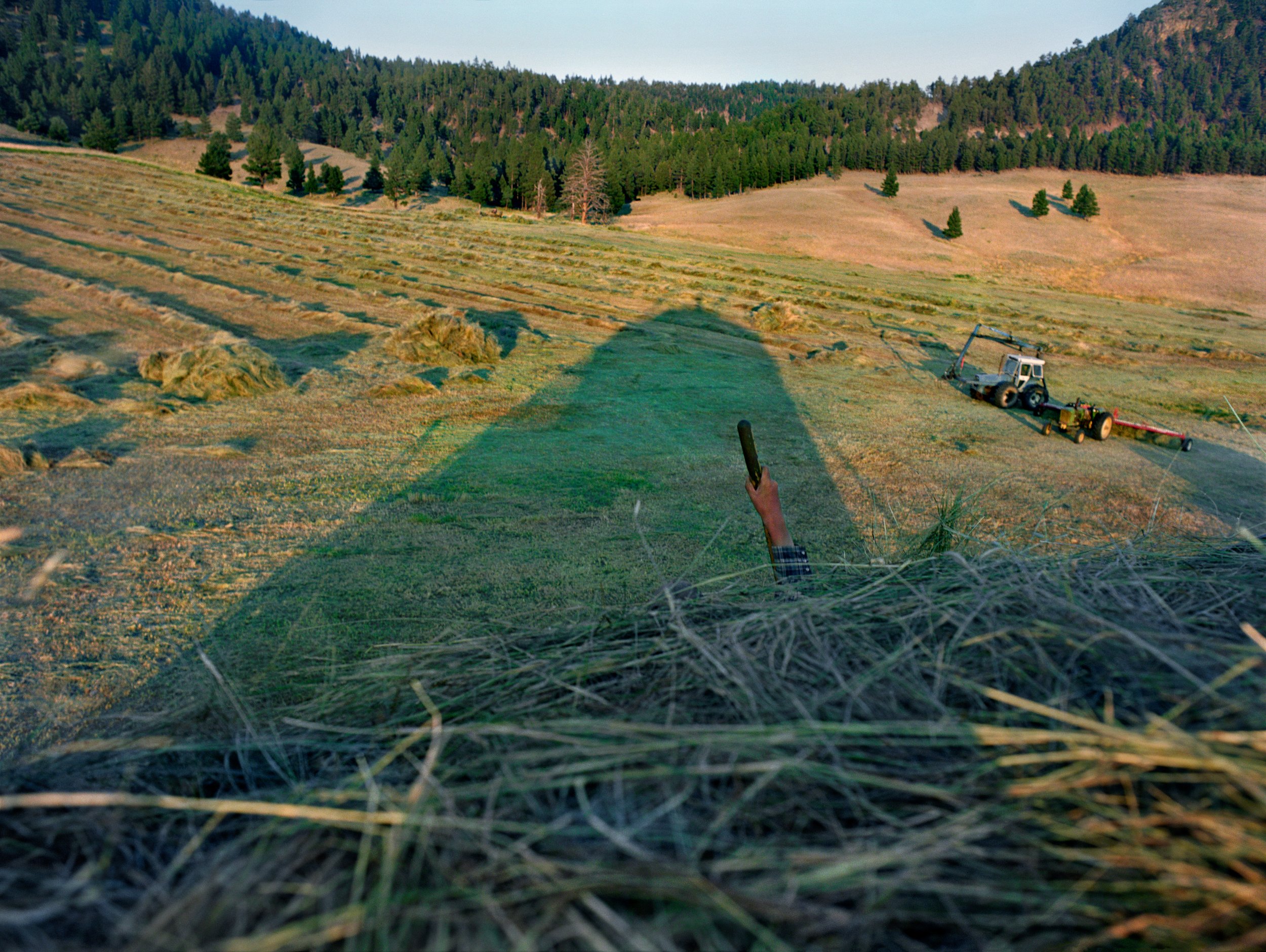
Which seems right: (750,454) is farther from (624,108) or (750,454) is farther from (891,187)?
(624,108)

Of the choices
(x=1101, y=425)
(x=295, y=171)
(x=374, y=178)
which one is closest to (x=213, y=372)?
(x=1101, y=425)

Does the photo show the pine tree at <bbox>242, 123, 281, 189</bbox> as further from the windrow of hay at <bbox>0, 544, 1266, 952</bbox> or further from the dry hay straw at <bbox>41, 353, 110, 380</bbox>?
the windrow of hay at <bbox>0, 544, 1266, 952</bbox>

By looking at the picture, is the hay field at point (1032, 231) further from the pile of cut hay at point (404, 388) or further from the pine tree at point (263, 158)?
the pile of cut hay at point (404, 388)

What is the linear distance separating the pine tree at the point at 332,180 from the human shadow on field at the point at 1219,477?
7457cm

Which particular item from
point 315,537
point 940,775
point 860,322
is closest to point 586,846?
point 940,775

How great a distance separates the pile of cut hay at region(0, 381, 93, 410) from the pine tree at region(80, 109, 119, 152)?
88401mm

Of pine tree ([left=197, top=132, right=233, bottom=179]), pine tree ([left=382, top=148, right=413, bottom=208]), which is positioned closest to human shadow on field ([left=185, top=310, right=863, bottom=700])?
pine tree ([left=382, top=148, right=413, bottom=208])

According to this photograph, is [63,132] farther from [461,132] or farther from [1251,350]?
[1251,350]

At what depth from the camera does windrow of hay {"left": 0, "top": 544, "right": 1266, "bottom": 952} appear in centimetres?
101

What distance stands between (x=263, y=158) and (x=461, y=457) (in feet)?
245

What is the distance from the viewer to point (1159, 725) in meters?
1.20

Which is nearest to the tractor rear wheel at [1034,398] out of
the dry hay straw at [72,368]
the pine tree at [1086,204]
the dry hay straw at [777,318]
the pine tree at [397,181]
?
the dry hay straw at [777,318]

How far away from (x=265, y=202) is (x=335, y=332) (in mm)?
39480

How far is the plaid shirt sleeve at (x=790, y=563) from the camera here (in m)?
2.97
